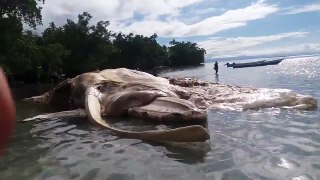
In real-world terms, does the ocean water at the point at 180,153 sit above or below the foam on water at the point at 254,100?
below

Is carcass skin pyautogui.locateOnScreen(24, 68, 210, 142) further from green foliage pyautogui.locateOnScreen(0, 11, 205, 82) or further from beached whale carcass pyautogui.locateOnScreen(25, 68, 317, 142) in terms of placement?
green foliage pyautogui.locateOnScreen(0, 11, 205, 82)

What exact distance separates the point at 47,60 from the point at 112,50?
67.0 feet

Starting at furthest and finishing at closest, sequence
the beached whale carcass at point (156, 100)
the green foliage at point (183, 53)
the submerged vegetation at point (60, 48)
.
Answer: the green foliage at point (183, 53), the submerged vegetation at point (60, 48), the beached whale carcass at point (156, 100)

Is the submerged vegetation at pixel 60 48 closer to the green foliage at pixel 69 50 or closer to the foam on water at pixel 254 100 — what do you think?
the green foliage at pixel 69 50

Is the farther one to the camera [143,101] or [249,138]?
[143,101]

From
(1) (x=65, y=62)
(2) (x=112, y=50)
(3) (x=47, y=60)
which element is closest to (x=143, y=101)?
(3) (x=47, y=60)

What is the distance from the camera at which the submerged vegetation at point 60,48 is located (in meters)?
34.2

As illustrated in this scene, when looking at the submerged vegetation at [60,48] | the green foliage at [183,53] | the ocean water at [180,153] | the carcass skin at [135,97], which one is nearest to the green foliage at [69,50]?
the submerged vegetation at [60,48]

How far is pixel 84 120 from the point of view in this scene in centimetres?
1025

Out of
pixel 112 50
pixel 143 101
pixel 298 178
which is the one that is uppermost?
pixel 112 50

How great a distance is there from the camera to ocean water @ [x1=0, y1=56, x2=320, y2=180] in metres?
5.18

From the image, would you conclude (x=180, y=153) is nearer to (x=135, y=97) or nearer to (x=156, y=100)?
(x=156, y=100)

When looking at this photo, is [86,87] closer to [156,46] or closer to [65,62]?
[65,62]

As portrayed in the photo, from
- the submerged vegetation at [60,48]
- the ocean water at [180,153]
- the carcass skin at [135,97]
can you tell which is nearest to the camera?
the ocean water at [180,153]
